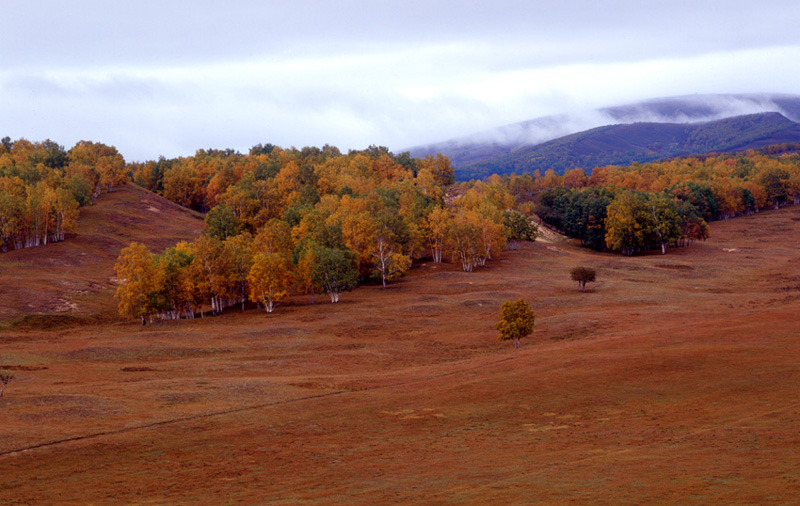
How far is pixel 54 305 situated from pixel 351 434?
73.7 meters

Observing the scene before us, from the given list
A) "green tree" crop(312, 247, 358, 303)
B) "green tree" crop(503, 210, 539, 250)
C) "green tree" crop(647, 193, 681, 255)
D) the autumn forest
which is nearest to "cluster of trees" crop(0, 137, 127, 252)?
the autumn forest

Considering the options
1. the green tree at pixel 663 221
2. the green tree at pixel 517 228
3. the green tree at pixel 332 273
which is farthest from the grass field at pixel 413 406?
the green tree at pixel 517 228

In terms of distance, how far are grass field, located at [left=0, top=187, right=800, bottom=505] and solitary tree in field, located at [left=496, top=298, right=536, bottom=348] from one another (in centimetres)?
199

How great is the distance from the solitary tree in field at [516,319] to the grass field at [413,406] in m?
1.99

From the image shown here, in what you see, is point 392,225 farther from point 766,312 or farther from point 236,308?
point 766,312

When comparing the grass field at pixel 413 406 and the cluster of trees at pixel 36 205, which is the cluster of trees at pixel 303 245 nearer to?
the grass field at pixel 413 406

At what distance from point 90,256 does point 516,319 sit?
98608 mm

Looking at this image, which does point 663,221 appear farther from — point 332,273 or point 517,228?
point 332,273

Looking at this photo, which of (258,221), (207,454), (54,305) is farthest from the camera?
(258,221)

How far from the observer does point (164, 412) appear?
4309 cm


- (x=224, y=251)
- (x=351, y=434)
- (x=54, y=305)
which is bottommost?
(x=351, y=434)

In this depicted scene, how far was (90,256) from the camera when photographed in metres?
134

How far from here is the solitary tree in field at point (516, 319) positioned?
218 ft

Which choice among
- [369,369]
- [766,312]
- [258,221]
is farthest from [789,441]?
[258,221]
